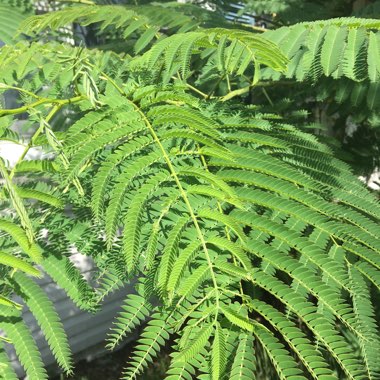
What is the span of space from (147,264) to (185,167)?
27 centimetres

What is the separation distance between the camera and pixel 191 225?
1.20m

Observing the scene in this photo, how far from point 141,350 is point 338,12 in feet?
8.83

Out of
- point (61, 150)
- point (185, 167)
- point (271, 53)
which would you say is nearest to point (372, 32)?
point (271, 53)

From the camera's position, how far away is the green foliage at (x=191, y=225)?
1092 mm

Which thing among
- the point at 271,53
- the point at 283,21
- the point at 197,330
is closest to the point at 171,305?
the point at 197,330

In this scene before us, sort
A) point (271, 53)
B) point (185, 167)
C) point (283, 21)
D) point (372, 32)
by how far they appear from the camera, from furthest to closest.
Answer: point (283, 21) → point (372, 32) → point (271, 53) → point (185, 167)

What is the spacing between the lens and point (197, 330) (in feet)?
3.47

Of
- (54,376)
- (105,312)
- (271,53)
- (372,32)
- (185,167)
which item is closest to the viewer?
(185,167)

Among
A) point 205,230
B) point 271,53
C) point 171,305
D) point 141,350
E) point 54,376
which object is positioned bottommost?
point 54,376

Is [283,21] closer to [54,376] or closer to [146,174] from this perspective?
[146,174]

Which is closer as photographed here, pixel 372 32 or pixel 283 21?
pixel 372 32

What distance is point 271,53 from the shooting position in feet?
4.63

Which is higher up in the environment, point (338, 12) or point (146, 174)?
point (338, 12)

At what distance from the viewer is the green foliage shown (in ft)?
3.58
